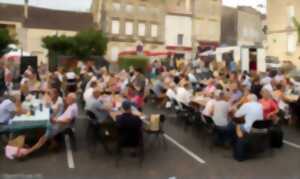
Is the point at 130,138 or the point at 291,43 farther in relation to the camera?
the point at 291,43

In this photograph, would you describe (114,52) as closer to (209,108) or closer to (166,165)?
(209,108)

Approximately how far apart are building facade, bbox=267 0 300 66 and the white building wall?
1218 cm

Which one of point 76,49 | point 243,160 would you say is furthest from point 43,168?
point 76,49

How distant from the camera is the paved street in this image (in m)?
8.68

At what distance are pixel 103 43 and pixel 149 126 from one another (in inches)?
1476

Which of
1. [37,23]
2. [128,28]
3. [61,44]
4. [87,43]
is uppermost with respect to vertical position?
[37,23]

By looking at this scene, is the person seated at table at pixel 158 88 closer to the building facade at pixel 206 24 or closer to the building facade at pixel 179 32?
the building facade at pixel 179 32

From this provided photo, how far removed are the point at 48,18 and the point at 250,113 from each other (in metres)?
50.1

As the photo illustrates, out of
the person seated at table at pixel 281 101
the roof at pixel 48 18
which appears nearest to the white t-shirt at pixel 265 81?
the person seated at table at pixel 281 101

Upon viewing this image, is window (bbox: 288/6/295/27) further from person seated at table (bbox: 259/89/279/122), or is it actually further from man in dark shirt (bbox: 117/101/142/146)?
man in dark shirt (bbox: 117/101/142/146)

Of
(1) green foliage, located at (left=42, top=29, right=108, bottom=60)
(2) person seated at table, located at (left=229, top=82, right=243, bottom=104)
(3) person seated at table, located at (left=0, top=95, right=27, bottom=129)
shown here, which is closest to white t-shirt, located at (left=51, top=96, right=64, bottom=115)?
(3) person seated at table, located at (left=0, top=95, right=27, bottom=129)

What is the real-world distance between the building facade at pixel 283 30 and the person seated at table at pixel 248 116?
107 feet

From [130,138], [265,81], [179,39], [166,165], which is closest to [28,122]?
[130,138]

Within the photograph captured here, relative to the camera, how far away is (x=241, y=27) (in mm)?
62219
